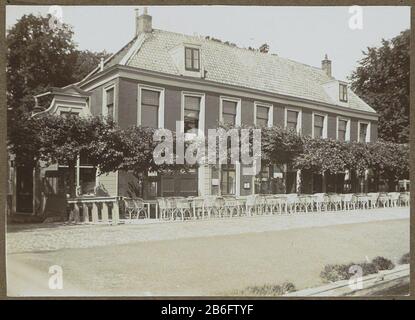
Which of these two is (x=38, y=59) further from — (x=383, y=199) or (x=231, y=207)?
(x=383, y=199)

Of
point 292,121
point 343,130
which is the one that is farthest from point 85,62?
point 343,130

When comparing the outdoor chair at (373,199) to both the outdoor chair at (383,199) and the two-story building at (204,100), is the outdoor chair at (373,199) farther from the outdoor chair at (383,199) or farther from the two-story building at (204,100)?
the two-story building at (204,100)

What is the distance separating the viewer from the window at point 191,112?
5.92 meters

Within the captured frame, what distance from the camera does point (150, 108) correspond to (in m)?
5.82

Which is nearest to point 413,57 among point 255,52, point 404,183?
point 404,183

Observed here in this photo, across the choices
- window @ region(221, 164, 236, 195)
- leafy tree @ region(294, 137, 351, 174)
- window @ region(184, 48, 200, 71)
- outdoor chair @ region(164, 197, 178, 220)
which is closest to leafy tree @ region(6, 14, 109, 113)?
window @ region(184, 48, 200, 71)

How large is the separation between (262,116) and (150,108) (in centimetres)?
172

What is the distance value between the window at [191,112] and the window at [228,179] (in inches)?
28.9

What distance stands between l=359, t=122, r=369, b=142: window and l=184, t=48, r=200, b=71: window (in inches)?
115

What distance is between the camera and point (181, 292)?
5113mm

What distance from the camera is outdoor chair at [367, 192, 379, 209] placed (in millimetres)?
6651

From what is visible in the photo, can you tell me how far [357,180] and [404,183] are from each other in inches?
38.0

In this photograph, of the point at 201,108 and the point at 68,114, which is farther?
the point at 201,108
